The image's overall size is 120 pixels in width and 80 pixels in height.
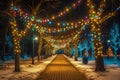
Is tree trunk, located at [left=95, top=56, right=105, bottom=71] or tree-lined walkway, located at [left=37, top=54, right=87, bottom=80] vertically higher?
tree trunk, located at [left=95, top=56, right=105, bottom=71]

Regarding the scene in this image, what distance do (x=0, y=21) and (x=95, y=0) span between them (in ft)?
84.2

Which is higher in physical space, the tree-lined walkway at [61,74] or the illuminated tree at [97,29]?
the illuminated tree at [97,29]

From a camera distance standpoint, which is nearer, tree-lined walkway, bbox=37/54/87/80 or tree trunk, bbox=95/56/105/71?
tree-lined walkway, bbox=37/54/87/80

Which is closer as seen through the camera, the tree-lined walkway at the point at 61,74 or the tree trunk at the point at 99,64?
the tree-lined walkway at the point at 61,74

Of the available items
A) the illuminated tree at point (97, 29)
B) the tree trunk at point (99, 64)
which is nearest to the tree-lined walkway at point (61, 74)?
the tree trunk at point (99, 64)

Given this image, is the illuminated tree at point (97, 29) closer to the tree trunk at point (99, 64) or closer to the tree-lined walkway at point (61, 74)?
the tree trunk at point (99, 64)

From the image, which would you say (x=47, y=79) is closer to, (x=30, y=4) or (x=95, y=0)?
(x=95, y=0)

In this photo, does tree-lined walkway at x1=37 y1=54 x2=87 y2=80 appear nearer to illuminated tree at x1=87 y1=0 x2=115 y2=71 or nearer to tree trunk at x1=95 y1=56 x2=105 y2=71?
tree trunk at x1=95 y1=56 x2=105 y2=71

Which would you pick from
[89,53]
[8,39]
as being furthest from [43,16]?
[89,53]

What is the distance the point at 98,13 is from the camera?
26391mm

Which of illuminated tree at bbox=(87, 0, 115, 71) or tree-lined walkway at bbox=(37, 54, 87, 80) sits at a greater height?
illuminated tree at bbox=(87, 0, 115, 71)

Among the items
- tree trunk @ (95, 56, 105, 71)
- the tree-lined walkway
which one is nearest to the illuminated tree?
tree trunk @ (95, 56, 105, 71)

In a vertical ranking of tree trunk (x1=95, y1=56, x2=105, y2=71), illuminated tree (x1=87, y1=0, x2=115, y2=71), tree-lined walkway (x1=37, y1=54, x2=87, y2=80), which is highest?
illuminated tree (x1=87, y1=0, x2=115, y2=71)

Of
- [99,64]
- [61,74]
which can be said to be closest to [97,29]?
[99,64]
